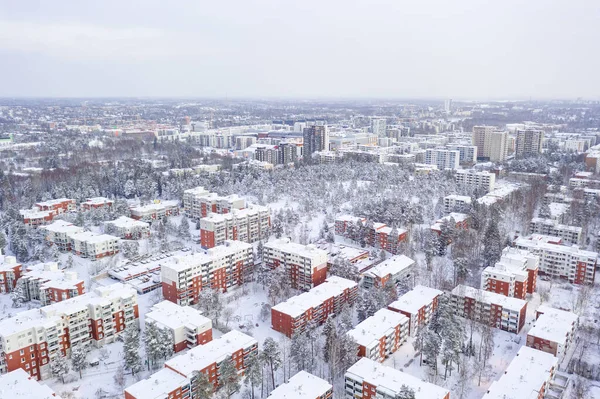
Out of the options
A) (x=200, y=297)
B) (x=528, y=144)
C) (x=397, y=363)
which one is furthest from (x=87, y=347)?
(x=528, y=144)

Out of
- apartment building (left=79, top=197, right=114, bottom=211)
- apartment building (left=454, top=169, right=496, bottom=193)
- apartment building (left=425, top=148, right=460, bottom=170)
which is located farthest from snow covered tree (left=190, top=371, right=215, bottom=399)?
apartment building (left=425, top=148, right=460, bottom=170)

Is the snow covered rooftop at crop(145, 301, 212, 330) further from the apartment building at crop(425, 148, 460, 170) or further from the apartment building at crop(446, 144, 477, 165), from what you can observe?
the apartment building at crop(446, 144, 477, 165)

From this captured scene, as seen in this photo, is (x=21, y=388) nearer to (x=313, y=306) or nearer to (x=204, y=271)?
(x=204, y=271)

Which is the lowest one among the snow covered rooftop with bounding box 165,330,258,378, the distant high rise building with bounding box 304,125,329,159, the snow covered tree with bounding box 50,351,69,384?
the snow covered tree with bounding box 50,351,69,384

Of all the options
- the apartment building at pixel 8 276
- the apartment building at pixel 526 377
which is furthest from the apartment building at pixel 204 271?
the apartment building at pixel 526 377

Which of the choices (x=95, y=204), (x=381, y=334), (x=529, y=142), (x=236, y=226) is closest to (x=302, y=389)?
(x=381, y=334)

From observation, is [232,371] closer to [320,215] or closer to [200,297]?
[200,297]

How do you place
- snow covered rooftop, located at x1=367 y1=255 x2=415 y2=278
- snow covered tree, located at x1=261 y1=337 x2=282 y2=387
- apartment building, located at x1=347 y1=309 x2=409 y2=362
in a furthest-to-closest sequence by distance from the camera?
snow covered rooftop, located at x1=367 y1=255 x2=415 y2=278 → apartment building, located at x1=347 y1=309 x2=409 y2=362 → snow covered tree, located at x1=261 y1=337 x2=282 y2=387
